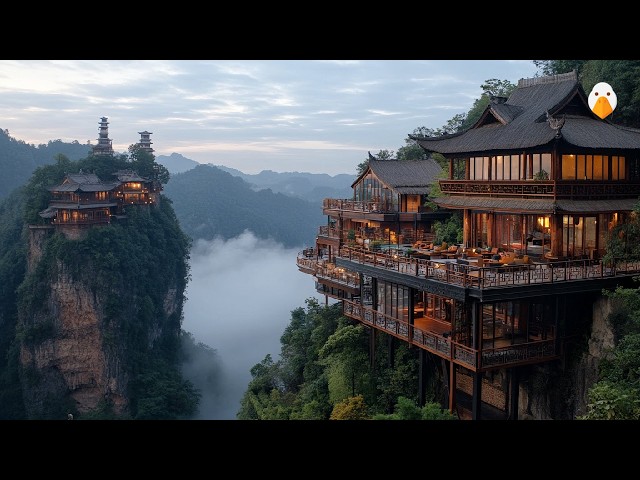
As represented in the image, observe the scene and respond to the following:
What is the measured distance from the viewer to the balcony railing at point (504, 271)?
51.1 feet

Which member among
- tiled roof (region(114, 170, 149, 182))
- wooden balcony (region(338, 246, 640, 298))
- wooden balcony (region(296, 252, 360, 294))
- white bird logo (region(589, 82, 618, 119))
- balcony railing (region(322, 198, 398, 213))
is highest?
white bird logo (region(589, 82, 618, 119))

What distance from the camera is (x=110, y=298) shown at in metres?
54.6

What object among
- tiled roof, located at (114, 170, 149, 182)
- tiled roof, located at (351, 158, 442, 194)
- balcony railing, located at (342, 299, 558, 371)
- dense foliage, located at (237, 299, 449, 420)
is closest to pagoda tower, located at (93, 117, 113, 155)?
tiled roof, located at (114, 170, 149, 182)

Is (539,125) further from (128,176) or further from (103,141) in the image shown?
(103,141)

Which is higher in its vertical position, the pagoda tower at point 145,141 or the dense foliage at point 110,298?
the pagoda tower at point 145,141

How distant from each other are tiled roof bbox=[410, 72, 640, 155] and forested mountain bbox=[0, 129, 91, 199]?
8839cm

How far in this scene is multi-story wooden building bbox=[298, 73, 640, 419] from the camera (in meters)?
16.3

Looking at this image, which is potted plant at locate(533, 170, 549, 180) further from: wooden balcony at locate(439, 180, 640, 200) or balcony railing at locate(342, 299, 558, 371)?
balcony railing at locate(342, 299, 558, 371)

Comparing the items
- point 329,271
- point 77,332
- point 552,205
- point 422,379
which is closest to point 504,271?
point 552,205

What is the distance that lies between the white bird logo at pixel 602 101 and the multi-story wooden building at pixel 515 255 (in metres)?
0.31

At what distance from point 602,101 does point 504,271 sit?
913 cm

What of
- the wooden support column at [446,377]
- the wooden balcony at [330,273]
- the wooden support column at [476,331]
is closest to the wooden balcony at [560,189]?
the wooden support column at [476,331]

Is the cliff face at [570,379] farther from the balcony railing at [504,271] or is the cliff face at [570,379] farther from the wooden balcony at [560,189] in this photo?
the wooden balcony at [560,189]
